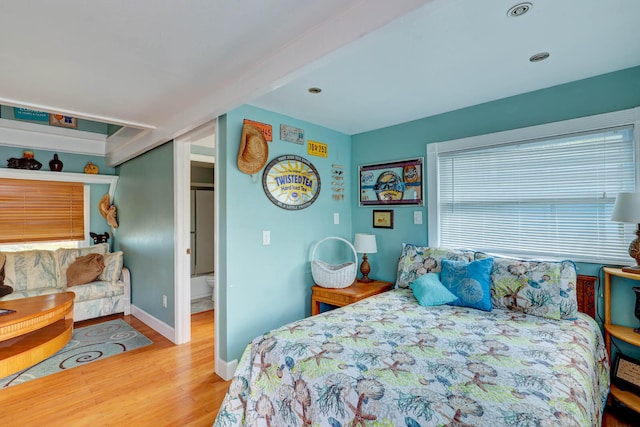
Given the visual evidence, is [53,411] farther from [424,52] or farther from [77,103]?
[424,52]

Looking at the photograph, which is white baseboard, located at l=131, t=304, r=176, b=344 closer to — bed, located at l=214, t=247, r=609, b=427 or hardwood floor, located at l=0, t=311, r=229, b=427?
hardwood floor, located at l=0, t=311, r=229, b=427

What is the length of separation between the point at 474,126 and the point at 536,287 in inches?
54.3

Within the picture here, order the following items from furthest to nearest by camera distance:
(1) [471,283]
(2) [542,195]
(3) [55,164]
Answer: (3) [55,164]
(2) [542,195]
(1) [471,283]

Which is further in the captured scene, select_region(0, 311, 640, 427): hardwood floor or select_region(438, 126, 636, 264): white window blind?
select_region(438, 126, 636, 264): white window blind

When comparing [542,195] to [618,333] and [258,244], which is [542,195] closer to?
[618,333]

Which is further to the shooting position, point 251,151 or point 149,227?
point 149,227

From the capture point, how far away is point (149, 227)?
3.67 metres

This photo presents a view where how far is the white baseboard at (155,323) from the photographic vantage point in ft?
10.6

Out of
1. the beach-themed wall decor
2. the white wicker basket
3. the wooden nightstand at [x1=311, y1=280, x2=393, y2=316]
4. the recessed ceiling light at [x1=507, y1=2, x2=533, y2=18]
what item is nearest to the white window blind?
the wooden nightstand at [x1=311, y1=280, x2=393, y2=316]

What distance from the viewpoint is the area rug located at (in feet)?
8.36

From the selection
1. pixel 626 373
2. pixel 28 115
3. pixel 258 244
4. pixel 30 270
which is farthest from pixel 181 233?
pixel 626 373

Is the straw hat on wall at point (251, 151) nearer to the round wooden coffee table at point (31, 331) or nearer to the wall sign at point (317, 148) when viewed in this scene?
the wall sign at point (317, 148)

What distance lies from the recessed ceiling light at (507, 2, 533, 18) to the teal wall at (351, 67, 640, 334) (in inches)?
44.1

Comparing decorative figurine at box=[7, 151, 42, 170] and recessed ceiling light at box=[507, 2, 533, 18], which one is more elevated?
recessed ceiling light at box=[507, 2, 533, 18]
